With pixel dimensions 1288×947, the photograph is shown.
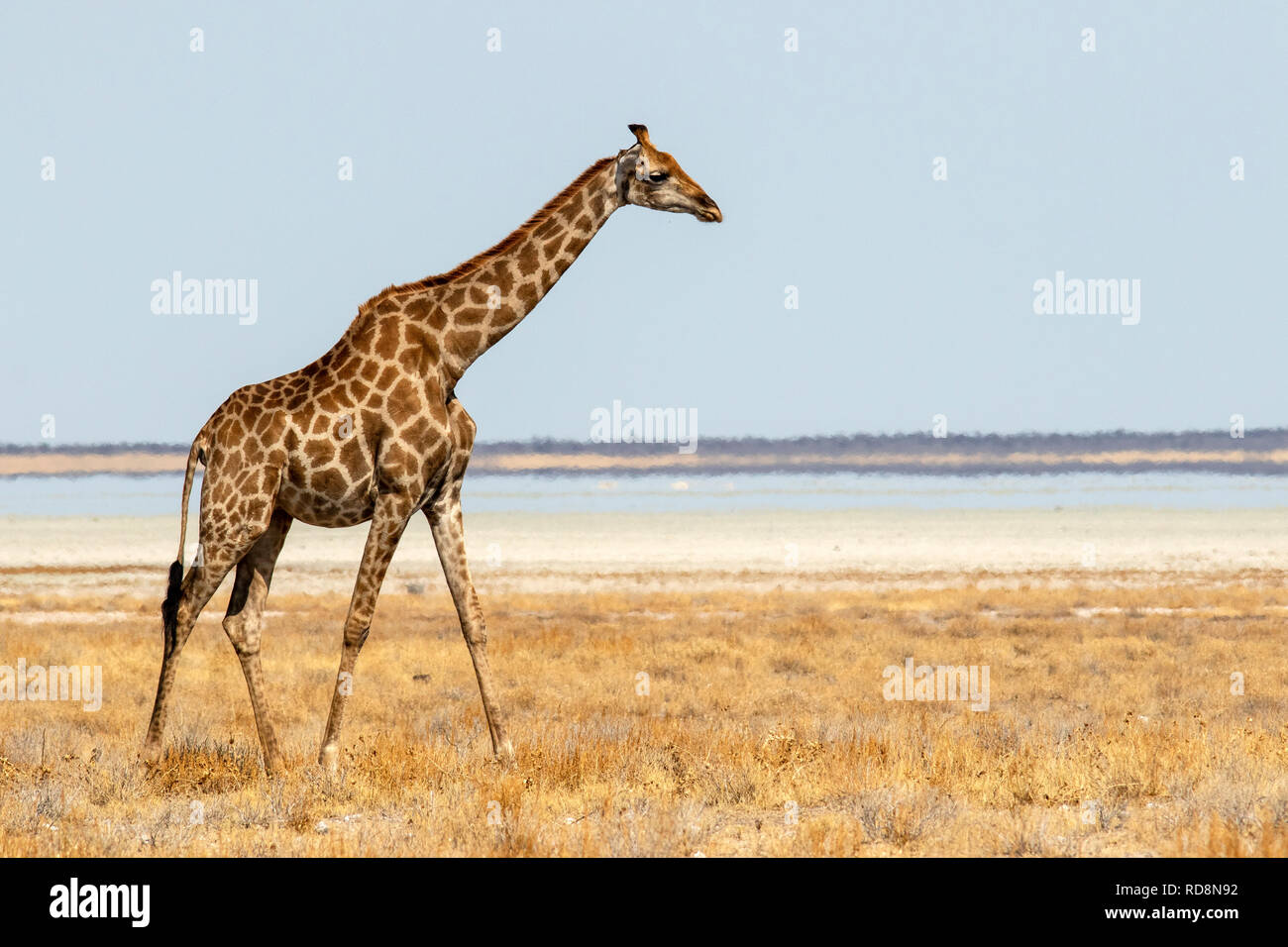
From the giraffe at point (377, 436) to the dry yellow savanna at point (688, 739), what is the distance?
0.96 m

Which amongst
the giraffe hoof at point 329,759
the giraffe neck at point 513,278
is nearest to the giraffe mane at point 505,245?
the giraffe neck at point 513,278

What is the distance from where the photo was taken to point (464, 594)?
10.9 metres

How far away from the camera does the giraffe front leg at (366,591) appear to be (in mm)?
10367

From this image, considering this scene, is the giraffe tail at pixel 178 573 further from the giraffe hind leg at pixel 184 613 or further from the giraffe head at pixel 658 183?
the giraffe head at pixel 658 183

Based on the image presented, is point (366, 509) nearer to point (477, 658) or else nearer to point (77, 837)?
point (477, 658)

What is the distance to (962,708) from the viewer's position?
16.2 metres

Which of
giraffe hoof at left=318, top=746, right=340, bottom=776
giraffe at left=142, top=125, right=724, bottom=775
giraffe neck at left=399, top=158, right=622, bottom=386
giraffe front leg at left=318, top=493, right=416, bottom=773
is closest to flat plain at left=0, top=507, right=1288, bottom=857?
giraffe hoof at left=318, top=746, right=340, bottom=776

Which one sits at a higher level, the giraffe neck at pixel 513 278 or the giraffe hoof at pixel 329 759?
the giraffe neck at pixel 513 278

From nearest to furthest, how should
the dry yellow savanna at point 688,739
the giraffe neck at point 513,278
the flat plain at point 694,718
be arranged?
1. the dry yellow savanna at point 688,739
2. the flat plain at point 694,718
3. the giraffe neck at point 513,278

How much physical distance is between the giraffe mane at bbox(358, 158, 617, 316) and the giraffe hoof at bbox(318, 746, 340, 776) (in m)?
3.49

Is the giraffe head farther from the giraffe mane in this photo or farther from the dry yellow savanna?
the dry yellow savanna

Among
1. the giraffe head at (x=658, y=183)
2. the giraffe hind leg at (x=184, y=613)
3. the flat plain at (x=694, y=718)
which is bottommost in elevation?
the flat plain at (x=694, y=718)

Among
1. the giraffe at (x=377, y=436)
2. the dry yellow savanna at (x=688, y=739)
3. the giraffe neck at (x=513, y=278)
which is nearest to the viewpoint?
the dry yellow savanna at (x=688, y=739)
